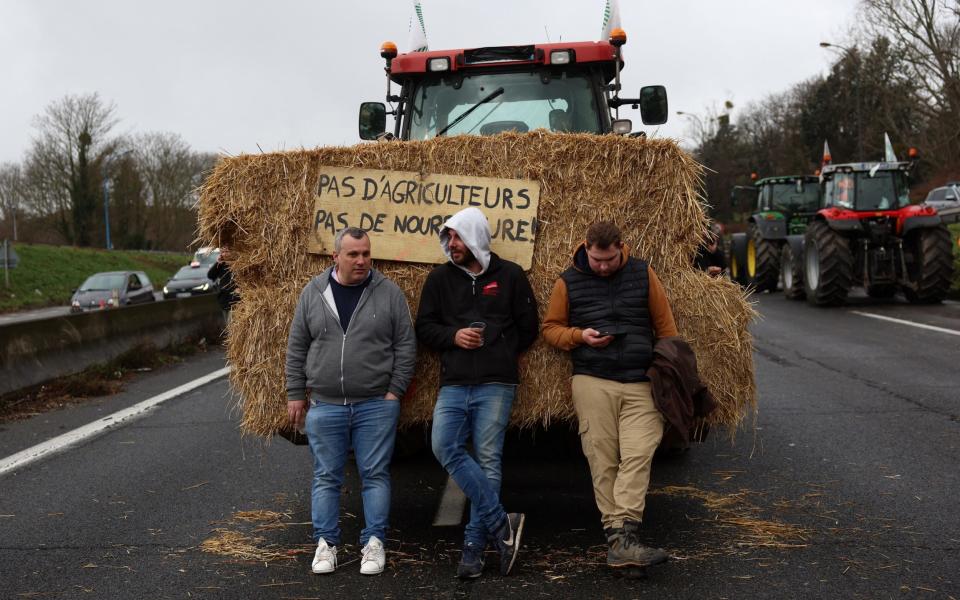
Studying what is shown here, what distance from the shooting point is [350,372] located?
505 cm

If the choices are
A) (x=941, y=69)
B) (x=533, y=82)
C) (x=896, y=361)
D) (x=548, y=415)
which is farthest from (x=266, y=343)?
(x=941, y=69)

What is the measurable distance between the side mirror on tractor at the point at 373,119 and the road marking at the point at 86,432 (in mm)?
2295

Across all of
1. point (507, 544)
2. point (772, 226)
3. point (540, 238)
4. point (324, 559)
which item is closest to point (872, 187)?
point (772, 226)

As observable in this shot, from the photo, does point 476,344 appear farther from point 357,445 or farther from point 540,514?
point 540,514

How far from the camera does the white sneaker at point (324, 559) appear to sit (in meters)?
4.84

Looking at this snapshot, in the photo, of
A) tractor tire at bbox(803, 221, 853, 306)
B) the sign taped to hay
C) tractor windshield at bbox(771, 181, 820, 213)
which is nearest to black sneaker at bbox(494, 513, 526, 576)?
the sign taped to hay

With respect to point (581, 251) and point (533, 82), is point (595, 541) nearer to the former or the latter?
point (581, 251)

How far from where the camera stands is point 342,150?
5617mm

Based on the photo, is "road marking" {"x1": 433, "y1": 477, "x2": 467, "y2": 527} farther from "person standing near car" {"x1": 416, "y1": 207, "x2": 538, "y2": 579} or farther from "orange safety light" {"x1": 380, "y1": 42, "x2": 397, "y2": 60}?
"orange safety light" {"x1": 380, "y1": 42, "x2": 397, "y2": 60}

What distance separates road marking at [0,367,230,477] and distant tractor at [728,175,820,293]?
16.4 m

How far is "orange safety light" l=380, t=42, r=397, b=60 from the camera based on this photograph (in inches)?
340

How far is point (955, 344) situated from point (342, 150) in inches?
411

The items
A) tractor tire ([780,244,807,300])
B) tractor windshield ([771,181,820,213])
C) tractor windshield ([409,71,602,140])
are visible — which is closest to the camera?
A: tractor windshield ([409,71,602,140])

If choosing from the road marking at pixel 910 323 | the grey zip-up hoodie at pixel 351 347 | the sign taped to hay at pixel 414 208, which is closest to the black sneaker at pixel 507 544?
the grey zip-up hoodie at pixel 351 347
